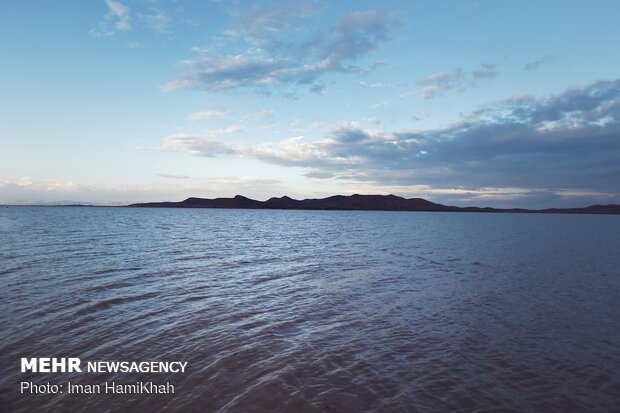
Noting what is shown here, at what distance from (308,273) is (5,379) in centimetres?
1846

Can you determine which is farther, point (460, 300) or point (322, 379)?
point (460, 300)

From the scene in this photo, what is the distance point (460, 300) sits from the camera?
59.6ft

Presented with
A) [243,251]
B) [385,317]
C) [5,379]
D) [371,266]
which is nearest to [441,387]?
[385,317]

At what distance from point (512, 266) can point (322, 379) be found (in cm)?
2759

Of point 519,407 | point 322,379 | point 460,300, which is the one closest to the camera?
point 519,407

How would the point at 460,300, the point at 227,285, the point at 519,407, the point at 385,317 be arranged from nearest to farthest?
the point at 519,407
the point at 385,317
the point at 460,300
the point at 227,285

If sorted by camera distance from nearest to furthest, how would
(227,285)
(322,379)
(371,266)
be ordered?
(322,379) < (227,285) < (371,266)

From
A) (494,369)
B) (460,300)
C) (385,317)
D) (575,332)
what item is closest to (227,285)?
(385,317)

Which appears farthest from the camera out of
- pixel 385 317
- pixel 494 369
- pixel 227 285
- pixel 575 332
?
pixel 227 285

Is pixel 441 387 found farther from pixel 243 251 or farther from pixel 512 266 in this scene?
pixel 243 251

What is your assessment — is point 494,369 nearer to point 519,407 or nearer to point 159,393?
point 519,407

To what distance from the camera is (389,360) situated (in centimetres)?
1060

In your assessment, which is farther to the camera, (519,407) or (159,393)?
(159,393)

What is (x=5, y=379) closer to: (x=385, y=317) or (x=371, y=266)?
(x=385, y=317)
